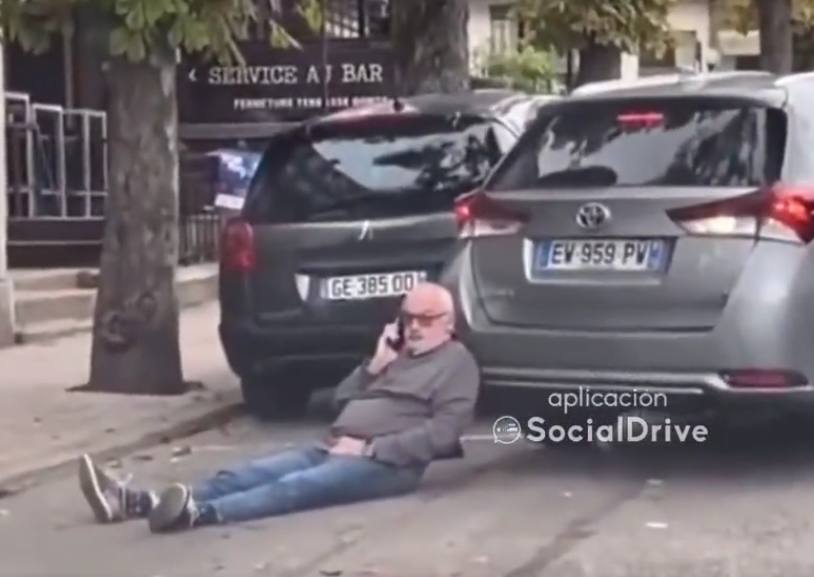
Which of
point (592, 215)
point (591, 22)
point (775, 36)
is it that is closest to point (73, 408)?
point (592, 215)

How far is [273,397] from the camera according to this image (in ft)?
39.9

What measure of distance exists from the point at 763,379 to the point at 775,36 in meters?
16.8

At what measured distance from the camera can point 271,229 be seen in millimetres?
11586

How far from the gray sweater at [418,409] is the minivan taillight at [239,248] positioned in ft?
8.41

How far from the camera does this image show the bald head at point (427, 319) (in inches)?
357

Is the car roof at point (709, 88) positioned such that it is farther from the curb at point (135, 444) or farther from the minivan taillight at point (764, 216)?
the curb at point (135, 444)

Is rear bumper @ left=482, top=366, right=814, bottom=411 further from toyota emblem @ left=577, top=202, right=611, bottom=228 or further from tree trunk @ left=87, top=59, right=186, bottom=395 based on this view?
tree trunk @ left=87, top=59, right=186, bottom=395

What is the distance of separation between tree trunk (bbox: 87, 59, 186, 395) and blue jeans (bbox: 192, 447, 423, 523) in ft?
12.0

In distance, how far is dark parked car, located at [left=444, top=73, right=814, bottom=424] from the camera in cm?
921

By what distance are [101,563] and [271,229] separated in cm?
357

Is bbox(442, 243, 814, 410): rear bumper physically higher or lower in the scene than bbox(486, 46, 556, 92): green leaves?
lower

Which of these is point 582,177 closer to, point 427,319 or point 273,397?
point 427,319

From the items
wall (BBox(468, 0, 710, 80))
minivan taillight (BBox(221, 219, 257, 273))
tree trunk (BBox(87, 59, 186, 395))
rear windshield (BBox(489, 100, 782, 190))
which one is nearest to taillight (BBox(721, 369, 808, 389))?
rear windshield (BBox(489, 100, 782, 190))

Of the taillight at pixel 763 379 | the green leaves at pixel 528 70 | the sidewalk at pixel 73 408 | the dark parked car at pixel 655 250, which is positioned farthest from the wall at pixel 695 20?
the taillight at pixel 763 379
